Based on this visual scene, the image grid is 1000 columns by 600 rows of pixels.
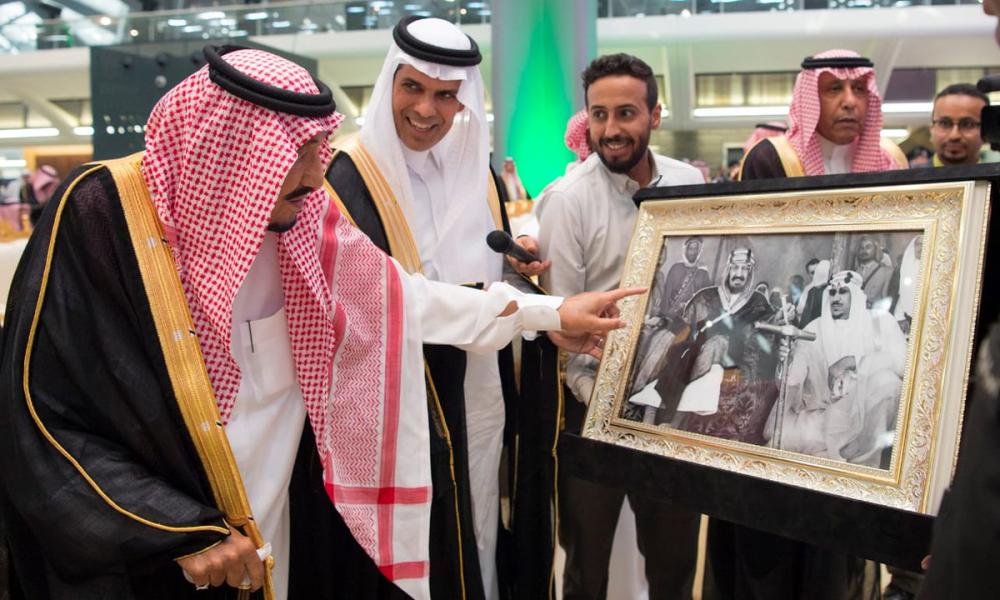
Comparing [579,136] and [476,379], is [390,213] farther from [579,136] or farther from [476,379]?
[579,136]

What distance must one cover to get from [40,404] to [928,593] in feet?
4.54

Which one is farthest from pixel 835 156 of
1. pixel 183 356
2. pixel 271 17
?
pixel 271 17

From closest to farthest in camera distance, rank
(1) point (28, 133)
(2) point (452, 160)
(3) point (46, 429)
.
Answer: (3) point (46, 429) < (2) point (452, 160) < (1) point (28, 133)

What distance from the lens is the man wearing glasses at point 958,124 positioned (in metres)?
4.04

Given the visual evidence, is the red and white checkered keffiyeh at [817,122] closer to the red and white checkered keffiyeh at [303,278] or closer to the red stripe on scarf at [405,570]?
the red and white checkered keffiyeh at [303,278]

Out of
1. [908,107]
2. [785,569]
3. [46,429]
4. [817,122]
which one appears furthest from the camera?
[908,107]

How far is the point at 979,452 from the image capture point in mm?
757

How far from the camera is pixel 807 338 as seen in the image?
5.76ft

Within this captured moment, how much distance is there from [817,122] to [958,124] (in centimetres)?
133

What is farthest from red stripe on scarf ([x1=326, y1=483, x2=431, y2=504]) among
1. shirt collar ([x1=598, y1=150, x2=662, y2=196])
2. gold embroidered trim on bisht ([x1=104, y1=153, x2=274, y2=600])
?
shirt collar ([x1=598, y1=150, x2=662, y2=196])

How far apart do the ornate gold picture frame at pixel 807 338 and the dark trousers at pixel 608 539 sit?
0.77 m

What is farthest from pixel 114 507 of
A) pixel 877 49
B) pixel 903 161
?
pixel 877 49

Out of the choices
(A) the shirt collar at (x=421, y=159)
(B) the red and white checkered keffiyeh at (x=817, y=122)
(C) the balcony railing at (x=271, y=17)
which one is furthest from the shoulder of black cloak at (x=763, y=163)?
(C) the balcony railing at (x=271, y=17)

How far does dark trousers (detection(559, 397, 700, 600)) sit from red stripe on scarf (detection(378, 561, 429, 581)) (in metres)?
0.85
